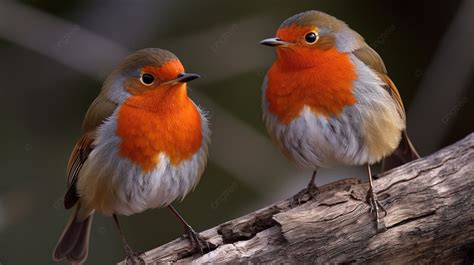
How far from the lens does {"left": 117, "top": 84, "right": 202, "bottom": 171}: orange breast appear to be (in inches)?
191

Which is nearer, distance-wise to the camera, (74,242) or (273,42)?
(273,42)

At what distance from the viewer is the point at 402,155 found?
5832mm

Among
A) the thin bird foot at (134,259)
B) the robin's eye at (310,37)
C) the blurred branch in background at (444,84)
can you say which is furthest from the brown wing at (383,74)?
the thin bird foot at (134,259)

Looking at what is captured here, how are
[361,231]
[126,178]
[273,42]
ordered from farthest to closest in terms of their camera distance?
[273,42], [126,178], [361,231]

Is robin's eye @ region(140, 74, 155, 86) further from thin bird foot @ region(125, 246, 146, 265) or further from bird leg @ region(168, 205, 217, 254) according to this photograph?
thin bird foot @ region(125, 246, 146, 265)

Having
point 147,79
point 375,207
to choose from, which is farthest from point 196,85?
point 375,207

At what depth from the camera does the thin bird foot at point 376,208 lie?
4.77m

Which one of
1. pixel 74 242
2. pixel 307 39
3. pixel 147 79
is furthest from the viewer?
pixel 74 242

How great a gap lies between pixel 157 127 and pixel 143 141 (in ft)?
0.39

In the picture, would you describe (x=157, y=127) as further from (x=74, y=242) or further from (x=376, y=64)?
(x=376, y=64)

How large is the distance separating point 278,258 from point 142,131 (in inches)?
43.9

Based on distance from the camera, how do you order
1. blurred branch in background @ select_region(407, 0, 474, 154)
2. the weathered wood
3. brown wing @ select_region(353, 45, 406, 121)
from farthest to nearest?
blurred branch in background @ select_region(407, 0, 474, 154) → brown wing @ select_region(353, 45, 406, 121) → the weathered wood

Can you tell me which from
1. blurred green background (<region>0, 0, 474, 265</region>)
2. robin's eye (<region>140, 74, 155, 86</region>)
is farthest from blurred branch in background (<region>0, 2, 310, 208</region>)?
robin's eye (<region>140, 74, 155, 86</region>)

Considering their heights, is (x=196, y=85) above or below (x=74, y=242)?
above
